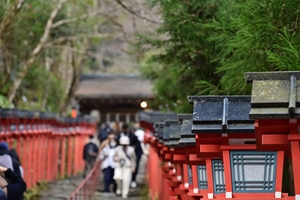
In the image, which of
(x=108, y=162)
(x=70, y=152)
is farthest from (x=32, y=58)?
(x=70, y=152)

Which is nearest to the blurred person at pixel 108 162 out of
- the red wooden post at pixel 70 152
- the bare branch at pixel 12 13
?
the bare branch at pixel 12 13

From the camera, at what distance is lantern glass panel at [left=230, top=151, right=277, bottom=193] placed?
815 centimetres

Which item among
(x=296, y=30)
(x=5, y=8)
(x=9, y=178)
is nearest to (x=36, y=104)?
(x=5, y=8)

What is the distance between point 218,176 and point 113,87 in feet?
140

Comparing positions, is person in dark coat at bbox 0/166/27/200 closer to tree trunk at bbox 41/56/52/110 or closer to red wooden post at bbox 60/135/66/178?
tree trunk at bbox 41/56/52/110

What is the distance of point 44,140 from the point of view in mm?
29438

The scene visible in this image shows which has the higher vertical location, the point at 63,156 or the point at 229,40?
the point at 229,40

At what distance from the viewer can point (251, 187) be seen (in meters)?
8.23

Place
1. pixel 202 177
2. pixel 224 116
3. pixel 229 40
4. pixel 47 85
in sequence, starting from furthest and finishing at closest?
pixel 47 85, pixel 202 177, pixel 229 40, pixel 224 116

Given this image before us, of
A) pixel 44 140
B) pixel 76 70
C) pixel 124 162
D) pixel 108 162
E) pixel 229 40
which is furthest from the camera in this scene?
pixel 76 70

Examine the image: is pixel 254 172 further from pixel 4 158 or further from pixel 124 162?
pixel 124 162

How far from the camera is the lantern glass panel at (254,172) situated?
8148mm

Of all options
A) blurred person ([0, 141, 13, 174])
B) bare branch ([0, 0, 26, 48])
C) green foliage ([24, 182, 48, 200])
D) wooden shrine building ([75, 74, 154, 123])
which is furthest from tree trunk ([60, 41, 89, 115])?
blurred person ([0, 141, 13, 174])

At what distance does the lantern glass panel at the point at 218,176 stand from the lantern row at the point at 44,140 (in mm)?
11623
